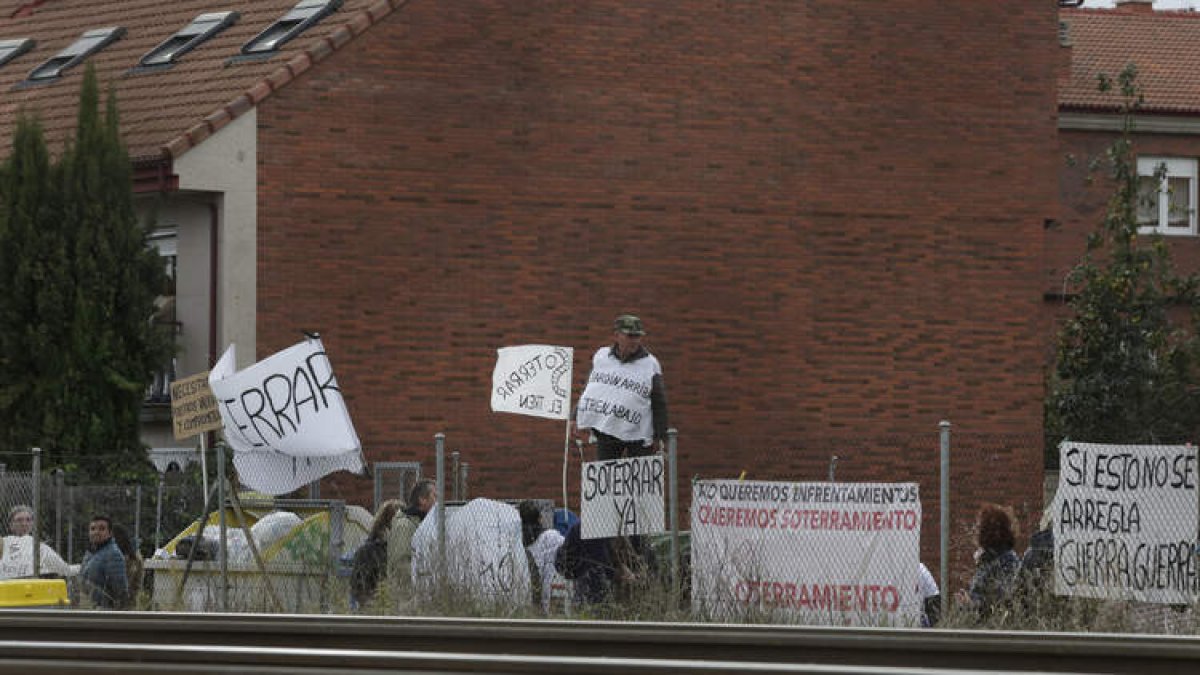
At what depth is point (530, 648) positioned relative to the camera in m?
11.3

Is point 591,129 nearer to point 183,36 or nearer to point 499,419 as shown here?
point 499,419

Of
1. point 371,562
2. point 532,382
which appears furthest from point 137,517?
point 371,562

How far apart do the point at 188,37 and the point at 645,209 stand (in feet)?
21.3

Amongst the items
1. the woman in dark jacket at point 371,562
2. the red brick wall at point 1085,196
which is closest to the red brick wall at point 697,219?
the woman in dark jacket at point 371,562

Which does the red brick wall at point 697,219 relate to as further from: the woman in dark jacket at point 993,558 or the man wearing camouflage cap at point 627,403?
the woman in dark jacket at point 993,558

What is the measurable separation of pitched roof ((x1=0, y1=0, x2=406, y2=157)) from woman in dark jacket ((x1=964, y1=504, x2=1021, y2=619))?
14154 mm

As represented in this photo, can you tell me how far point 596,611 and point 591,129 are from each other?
14505mm

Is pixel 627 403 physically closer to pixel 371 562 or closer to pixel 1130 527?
pixel 371 562

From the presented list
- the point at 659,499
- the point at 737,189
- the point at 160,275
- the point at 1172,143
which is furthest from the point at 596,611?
the point at 1172,143

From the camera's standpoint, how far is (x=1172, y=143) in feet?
153

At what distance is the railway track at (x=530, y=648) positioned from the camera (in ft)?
31.9

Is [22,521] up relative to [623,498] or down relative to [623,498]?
down

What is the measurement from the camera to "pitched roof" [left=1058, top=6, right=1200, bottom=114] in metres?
46.6

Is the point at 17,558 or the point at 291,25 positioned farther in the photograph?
the point at 291,25
